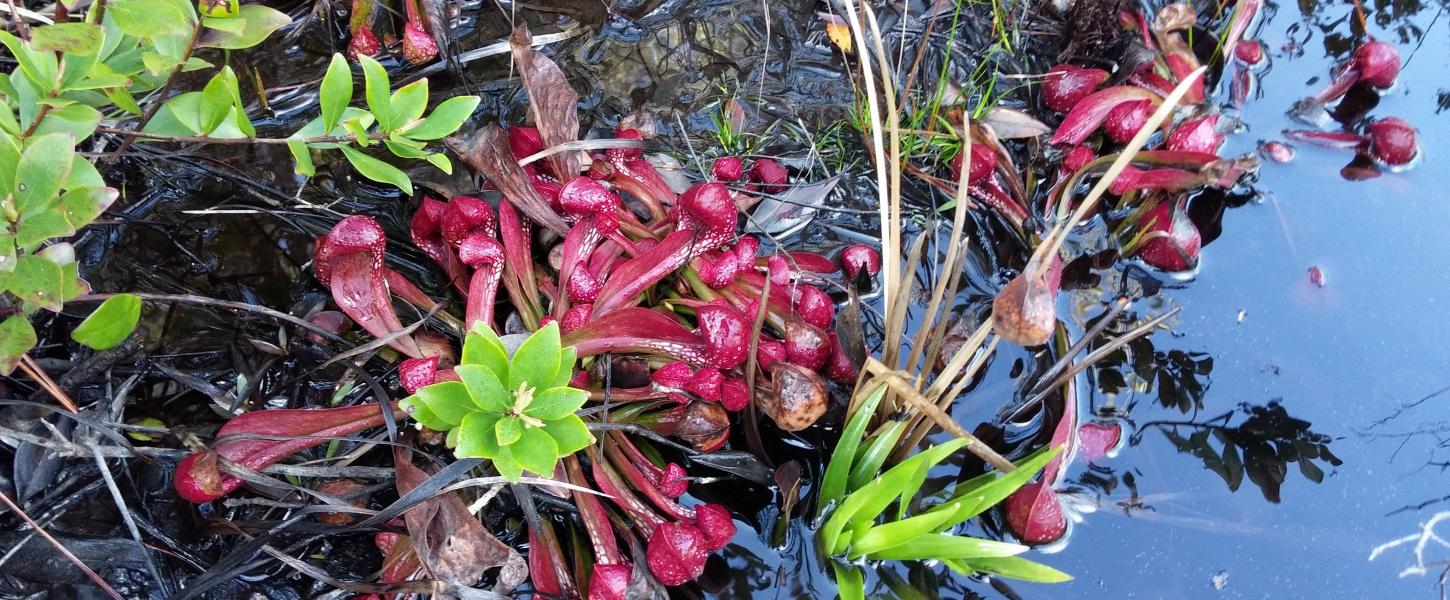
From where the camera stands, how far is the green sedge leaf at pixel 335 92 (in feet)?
4.99

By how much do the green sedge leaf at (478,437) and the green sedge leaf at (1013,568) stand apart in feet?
3.02

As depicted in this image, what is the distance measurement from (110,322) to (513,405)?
78 centimetres

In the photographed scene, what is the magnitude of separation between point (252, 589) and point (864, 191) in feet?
5.72

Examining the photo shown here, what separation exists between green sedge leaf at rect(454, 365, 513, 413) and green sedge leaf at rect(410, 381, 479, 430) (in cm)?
2

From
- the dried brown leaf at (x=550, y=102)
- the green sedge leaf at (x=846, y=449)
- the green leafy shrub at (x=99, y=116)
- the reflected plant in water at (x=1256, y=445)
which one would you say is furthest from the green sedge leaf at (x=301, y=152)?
the reflected plant in water at (x=1256, y=445)

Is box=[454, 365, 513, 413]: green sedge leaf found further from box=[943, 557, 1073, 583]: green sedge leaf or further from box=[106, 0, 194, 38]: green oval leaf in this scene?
box=[943, 557, 1073, 583]: green sedge leaf

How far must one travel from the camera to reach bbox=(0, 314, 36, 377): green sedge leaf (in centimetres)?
Result: 143

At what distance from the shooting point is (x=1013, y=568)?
1.69 m

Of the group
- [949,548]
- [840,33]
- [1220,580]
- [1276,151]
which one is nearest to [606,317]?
[949,548]

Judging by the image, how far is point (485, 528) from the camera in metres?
1.80

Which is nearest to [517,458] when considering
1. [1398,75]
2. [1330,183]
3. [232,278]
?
[232,278]

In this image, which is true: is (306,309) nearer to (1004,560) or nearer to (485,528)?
(485,528)

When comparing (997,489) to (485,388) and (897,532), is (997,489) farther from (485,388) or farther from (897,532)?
(485,388)

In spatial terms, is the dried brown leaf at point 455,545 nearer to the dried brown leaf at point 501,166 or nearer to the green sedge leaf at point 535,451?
the green sedge leaf at point 535,451
